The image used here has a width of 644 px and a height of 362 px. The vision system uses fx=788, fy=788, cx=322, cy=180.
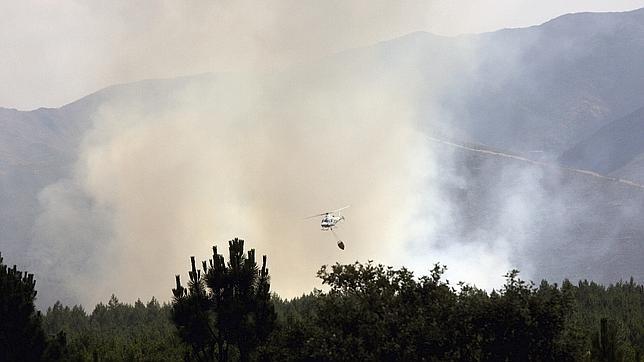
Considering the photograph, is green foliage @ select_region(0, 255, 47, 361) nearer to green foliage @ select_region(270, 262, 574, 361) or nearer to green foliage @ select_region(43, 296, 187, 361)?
green foliage @ select_region(270, 262, 574, 361)

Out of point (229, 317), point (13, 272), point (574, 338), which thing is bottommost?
point (574, 338)

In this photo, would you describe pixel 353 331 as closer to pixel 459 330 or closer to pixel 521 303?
pixel 459 330

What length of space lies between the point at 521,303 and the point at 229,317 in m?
14.0

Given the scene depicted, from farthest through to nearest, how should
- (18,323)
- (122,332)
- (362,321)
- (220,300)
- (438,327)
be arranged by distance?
(122,332) → (18,323) → (220,300) → (362,321) → (438,327)

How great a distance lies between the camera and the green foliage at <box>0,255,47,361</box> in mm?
38781

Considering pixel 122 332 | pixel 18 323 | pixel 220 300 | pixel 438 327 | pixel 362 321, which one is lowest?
pixel 438 327

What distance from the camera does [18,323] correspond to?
3934cm

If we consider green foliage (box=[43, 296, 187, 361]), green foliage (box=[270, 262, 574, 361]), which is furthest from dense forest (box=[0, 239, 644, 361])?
green foliage (box=[43, 296, 187, 361])

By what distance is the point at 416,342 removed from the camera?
36406 mm

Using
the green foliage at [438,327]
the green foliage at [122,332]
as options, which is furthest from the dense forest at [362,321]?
the green foliage at [122,332]

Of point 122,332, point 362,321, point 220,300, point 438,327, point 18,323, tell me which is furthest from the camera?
point 122,332

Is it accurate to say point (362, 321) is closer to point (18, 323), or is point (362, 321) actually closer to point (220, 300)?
point (220, 300)

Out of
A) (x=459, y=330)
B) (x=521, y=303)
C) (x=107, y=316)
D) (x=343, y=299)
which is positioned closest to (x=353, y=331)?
(x=343, y=299)

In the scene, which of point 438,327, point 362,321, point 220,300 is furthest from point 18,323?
point 438,327
